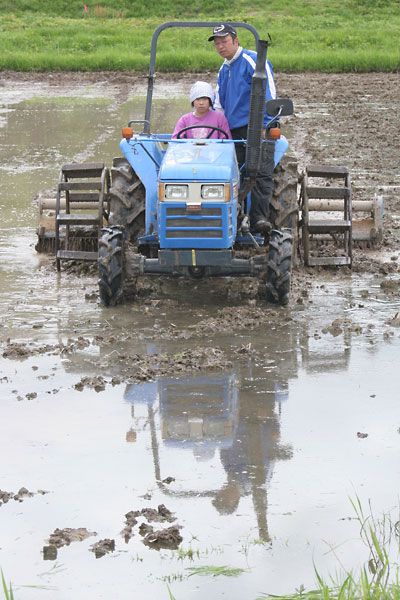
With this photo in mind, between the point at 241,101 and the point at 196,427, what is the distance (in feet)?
12.5

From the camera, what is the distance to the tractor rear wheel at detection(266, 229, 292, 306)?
9719 mm

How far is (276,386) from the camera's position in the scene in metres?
8.02

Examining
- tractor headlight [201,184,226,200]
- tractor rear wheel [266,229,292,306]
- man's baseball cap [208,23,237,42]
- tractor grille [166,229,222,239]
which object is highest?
man's baseball cap [208,23,237,42]

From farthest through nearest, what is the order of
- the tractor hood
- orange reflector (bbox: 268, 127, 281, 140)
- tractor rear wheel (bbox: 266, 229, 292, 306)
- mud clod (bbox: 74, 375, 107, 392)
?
orange reflector (bbox: 268, 127, 281, 140), tractor rear wheel (bbox: 266, 229, 292, 306), the tractor hood, mud clod (bbox: 74, 375, 107, 392)

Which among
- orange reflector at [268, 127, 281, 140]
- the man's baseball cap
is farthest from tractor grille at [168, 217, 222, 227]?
the man's baseball cap

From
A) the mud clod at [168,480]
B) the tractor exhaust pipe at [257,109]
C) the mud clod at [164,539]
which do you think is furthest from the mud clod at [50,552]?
the tractor exhaust pipe at [257,109]

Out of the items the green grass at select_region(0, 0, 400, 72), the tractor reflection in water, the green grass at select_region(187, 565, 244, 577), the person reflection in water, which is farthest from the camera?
the green grass at select_region(0, 0, 400, 72)

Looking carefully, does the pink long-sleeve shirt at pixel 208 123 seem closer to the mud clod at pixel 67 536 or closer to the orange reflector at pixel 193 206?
the orange reflector at pixel 193 206

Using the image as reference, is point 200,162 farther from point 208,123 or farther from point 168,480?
point 168,480

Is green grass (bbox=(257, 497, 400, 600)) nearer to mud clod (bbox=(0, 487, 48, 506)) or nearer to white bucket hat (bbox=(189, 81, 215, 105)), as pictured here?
mud clod (bbox=(0, 487, 48, 506))

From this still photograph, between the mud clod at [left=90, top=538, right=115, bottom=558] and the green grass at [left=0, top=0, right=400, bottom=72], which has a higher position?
the green grass at [left=0, top=0, right=400, bottom=72]

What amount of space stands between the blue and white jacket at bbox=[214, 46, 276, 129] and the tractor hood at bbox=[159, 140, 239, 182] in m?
0.43

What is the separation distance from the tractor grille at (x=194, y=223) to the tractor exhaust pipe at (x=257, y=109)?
2.03 ft

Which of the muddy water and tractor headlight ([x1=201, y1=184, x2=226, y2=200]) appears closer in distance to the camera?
the muddy water
